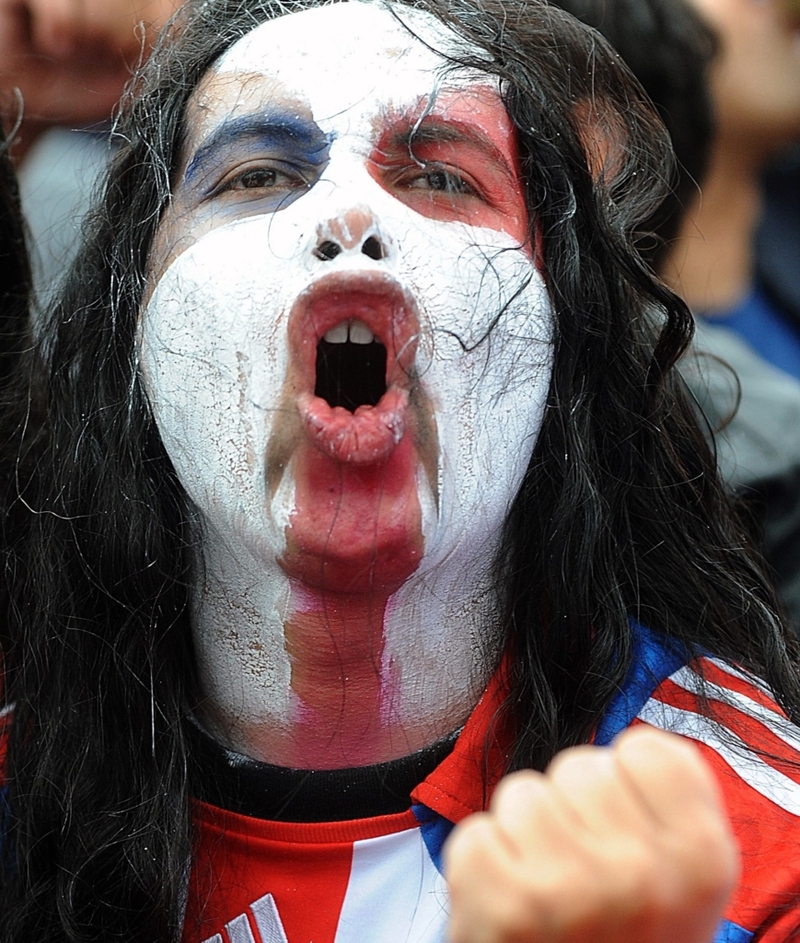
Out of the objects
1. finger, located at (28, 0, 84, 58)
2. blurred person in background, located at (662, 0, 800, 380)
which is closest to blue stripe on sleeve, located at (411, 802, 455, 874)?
finger, located at (28, 0, 84, 58)

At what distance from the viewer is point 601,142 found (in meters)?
1.71

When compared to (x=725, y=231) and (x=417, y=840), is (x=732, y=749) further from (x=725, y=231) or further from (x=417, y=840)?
(x=725, y=231)

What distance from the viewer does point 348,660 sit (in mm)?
1465

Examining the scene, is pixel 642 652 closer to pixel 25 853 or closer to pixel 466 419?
pixel 466 419

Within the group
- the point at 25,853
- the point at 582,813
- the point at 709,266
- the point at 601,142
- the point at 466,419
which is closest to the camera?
the point at 582,813

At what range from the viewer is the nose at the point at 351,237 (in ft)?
4.50

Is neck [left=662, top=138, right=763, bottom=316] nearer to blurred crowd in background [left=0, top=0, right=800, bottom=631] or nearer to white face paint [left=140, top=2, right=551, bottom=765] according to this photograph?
blurred crowd in background [left=0, top=0, right=800, bottom=631]

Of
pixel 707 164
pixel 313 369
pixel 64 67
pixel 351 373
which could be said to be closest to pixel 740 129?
pixel 707 164

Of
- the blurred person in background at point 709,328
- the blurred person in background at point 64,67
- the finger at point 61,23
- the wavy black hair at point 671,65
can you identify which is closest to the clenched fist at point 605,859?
the blurred person in background at point 709,328

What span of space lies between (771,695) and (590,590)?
9.8 inches

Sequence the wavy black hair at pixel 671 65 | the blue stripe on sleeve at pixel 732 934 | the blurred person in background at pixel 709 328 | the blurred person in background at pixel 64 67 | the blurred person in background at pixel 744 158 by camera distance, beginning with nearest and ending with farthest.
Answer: the blue stripe on sleeve at pixel 732 934 < the blurred person in background at pixel 709 328 < the blurred person in background at pixel 64 67 < the wavy black hair at pixel 671 65 < the blurred person in background at pixel 744 158

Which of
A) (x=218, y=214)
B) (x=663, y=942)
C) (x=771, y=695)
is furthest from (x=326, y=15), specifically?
(x=663, y=942)

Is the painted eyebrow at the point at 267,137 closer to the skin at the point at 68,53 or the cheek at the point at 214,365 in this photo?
the cheek at the point at 214,365

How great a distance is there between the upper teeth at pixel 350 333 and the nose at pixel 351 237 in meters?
0.07
